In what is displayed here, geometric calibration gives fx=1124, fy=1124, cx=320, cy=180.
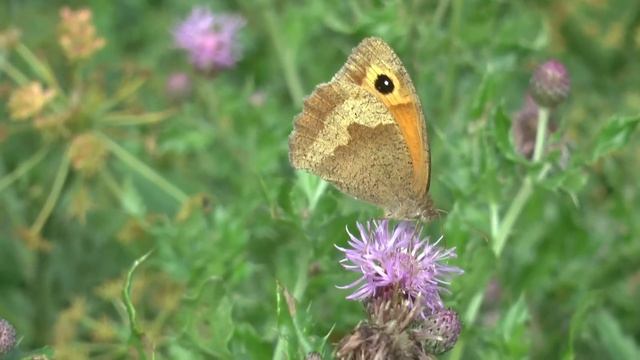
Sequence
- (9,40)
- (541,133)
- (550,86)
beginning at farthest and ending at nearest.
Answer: (9,40)
(550,86)
(541,133)

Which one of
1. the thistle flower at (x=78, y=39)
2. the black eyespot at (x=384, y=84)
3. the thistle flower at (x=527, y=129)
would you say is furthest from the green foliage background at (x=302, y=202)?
the black eyespot at (x=384, y=84)

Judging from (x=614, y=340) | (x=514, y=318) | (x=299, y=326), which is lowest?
(x=614, y=340)

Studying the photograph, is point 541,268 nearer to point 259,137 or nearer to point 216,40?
point 259,137

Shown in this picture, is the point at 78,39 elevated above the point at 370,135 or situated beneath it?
elevated above

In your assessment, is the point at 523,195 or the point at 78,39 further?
the point at 78,39

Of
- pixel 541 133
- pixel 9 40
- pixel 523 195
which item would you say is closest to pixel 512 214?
pixel 523 195

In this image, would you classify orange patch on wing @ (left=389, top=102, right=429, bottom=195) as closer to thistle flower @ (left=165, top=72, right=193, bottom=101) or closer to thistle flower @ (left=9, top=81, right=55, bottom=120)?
thistle flower @ (left=9, top=81, right=55, bottom=120)

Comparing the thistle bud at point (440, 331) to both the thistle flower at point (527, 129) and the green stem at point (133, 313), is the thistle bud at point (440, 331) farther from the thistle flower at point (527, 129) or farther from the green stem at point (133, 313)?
the thistle flower at point (527, 129)

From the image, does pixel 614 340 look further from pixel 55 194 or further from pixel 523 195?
pixel 55 194
